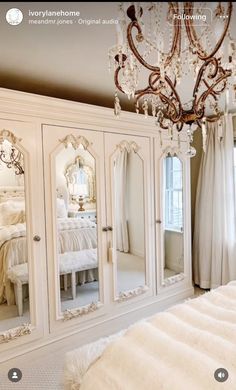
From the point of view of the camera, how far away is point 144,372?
42.0 inches

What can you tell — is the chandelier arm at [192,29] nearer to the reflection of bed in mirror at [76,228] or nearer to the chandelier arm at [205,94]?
the chandelier arm at [205,94]

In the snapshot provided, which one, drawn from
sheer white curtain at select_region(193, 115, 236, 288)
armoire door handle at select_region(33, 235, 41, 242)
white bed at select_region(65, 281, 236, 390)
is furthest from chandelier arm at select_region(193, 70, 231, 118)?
sheer white curtain at select_region(193, 115, 236, 288)

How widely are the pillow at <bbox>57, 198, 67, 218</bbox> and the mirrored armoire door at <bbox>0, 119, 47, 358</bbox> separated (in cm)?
14

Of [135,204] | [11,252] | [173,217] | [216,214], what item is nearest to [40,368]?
[11,252]

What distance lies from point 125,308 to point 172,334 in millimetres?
1381

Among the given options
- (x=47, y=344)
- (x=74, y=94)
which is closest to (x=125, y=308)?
(x=47, y=344)

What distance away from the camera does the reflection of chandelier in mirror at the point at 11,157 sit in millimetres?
1905

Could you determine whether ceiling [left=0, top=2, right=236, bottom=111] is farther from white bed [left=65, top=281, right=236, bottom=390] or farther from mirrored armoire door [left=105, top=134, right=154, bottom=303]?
white bed [left=65, top=281, right=236, bottom=390]

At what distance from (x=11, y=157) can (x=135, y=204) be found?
4.18 feet

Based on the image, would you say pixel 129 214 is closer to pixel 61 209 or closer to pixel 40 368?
pixel 61 209

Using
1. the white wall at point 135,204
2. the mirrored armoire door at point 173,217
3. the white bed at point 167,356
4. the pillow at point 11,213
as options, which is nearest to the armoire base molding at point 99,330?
the mirrored armoire door at point 173,217

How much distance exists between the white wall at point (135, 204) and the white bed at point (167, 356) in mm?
1143

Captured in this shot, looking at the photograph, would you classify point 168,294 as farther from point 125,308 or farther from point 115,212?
point 115,212

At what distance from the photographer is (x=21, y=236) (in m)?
2.01
